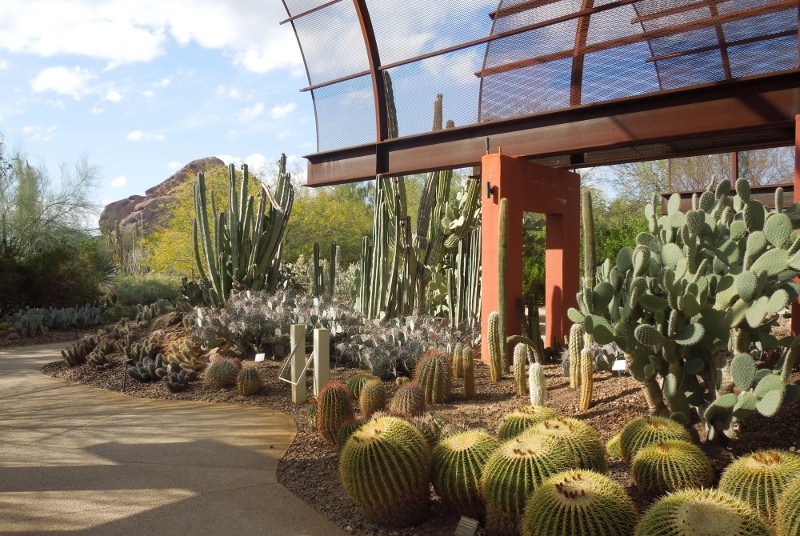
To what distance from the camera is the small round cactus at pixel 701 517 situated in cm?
254

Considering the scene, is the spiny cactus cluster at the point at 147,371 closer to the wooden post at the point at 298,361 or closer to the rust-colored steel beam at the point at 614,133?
the wooden post at the point at 298,361

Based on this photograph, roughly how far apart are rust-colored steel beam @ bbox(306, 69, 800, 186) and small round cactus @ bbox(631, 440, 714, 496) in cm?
406

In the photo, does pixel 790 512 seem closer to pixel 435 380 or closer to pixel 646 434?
pixel 646 434

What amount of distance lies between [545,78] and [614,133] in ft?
3.86

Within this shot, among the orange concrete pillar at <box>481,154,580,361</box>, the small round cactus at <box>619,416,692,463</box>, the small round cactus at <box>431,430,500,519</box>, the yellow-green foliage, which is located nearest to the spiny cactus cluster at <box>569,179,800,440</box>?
the small round cactus at <box>619,416,692,463</box>

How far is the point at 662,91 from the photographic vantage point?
6.66 meters

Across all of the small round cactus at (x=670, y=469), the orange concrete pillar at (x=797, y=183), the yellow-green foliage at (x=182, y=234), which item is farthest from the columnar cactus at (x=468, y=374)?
the yellow-green foliage at (x=182, y=234)

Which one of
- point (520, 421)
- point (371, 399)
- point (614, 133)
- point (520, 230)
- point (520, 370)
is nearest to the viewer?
point (520, 421)

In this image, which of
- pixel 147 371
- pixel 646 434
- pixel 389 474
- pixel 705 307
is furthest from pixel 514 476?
pixel 147 371

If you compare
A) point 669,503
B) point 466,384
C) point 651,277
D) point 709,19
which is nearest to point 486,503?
point 669,503

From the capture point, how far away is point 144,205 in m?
58.8

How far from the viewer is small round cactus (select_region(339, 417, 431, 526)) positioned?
11.5 ft

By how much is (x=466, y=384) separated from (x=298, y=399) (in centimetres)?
179

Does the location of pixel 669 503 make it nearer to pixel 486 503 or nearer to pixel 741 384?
pixel 486 503
